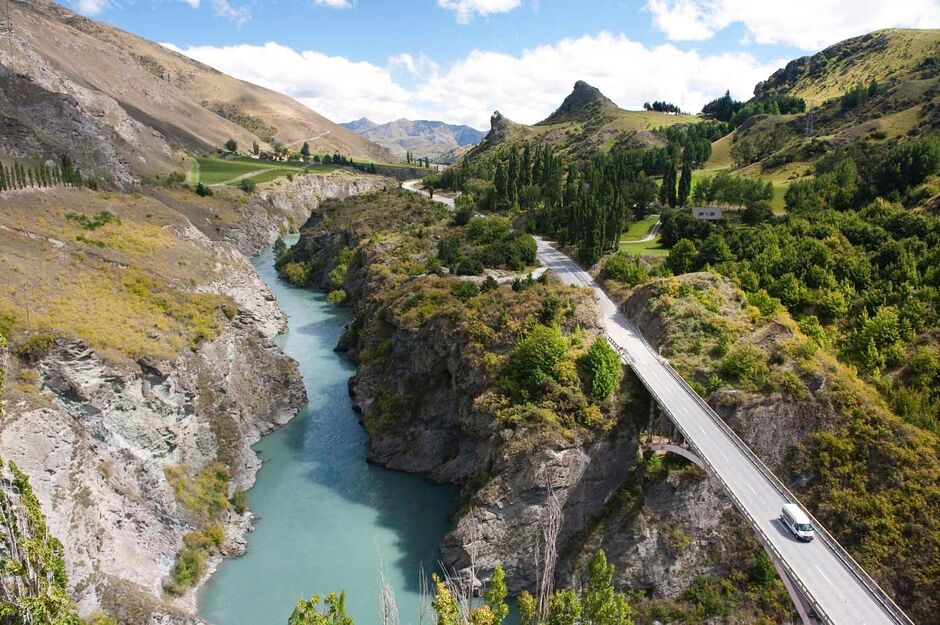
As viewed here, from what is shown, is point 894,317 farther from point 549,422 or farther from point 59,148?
point 59,148

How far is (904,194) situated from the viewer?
200 ft

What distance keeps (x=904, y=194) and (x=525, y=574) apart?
58022 millimetres

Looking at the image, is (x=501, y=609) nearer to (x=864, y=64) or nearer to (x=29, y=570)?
(x=29, y=570)

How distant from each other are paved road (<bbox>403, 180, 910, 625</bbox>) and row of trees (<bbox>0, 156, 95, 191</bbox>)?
60.3m

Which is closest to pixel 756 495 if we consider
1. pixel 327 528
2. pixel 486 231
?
pixel 327 528

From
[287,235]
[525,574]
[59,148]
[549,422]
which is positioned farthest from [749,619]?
[287,235]

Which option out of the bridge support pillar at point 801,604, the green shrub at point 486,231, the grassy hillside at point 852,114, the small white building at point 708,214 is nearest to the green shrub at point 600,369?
the bridge support pillar at point 801,604

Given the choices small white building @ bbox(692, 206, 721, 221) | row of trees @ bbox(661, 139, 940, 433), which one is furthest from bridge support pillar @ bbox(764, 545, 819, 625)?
small white building @ bbox(692, 206, 721, 221)

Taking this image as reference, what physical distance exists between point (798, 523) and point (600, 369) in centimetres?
1435

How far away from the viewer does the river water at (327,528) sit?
106 feet

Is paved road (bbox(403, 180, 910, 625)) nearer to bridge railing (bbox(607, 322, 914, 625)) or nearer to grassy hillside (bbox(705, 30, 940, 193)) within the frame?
bridge railing (bbox(607, 322, 914, 625))

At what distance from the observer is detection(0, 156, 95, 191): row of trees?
57.5 metres

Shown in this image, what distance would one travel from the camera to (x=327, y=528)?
125 ft

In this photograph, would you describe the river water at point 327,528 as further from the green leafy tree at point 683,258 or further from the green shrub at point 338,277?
the green shrub at point 338,277
